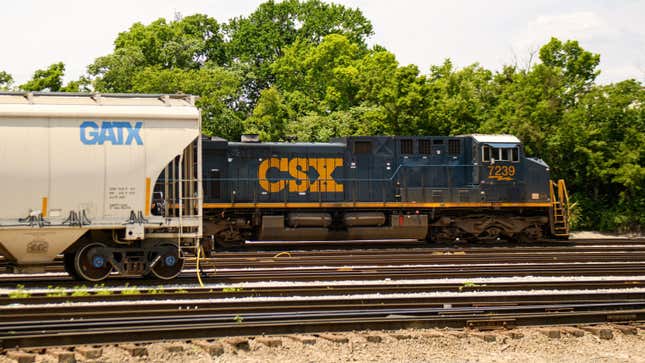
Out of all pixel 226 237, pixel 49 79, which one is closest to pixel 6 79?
pixel 49 79

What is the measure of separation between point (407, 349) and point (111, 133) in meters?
6.71

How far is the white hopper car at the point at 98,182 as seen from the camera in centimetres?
1119

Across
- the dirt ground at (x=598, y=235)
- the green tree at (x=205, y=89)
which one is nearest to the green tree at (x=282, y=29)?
the green tree at (x=205, y=89)

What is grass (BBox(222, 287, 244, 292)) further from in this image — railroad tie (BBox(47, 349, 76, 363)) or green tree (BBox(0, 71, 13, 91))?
green tree (BBox(0, 71, 13, 91))

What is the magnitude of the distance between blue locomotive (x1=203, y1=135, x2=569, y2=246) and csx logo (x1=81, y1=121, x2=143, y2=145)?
7.53 meters

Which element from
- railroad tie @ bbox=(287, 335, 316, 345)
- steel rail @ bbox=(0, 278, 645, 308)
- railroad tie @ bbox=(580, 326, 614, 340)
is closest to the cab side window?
steel rail @ bbox=(0, 278, 645, 308)

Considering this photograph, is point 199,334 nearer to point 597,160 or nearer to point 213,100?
point 597,160

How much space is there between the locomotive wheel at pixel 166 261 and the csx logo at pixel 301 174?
7.99 meters

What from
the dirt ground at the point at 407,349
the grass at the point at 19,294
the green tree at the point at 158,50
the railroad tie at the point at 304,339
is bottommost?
the dirt ground at the point at 407,349

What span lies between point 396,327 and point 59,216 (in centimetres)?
634

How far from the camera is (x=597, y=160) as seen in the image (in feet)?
88.2

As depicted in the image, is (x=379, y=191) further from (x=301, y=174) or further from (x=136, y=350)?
(x=136, y=350)

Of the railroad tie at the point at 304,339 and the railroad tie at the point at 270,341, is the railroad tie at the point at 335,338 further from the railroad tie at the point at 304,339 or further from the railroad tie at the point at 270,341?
the railroad tie at the point at 270,341

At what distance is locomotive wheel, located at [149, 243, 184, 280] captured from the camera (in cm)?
1196
